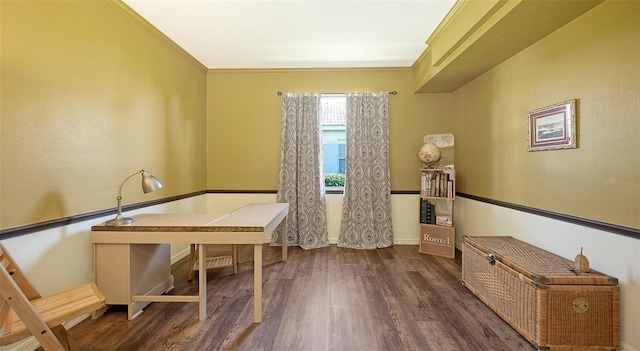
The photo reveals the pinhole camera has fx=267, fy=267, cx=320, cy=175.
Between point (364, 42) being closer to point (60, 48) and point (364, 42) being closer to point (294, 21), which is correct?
point (294, 21)

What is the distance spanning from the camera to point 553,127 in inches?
86.0

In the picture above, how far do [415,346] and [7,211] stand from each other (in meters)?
2.65

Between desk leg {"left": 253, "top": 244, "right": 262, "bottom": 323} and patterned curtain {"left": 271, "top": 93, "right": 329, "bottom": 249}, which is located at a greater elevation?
patterned curtain {"left": 271, "top": 93, "right": 329, "bottom": 249}

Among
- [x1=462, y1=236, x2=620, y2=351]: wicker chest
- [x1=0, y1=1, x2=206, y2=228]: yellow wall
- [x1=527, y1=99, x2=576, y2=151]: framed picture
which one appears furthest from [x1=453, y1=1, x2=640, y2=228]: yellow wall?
[x1=0, y1=1, x2=206, y2=228]: yellow wall

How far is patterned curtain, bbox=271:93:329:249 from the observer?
155 inches

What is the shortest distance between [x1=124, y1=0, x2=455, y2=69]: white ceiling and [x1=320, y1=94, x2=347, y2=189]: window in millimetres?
614

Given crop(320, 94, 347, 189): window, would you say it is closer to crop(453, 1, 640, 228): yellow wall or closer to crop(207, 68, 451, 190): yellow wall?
crop(207, 68, 451, 190): yellow wall

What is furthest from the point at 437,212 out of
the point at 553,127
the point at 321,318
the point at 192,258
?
the point at 192,258

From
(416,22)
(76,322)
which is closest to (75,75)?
(76,322)

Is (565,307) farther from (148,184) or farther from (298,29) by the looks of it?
(298,29)

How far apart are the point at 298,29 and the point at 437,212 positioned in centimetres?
294

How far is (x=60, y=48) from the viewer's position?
1.88m

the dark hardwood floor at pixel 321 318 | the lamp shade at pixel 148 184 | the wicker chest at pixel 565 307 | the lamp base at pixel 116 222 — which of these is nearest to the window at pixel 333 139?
the dark hardwood floor at pixel 321 318

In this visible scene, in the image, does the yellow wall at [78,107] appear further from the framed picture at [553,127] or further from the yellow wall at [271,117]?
the framed picture at [553,127]
